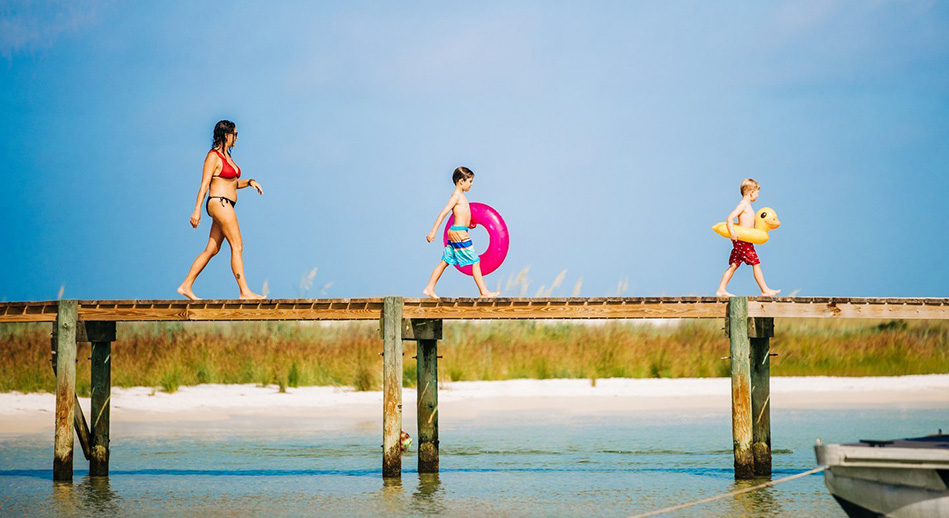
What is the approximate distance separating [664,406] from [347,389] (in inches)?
229

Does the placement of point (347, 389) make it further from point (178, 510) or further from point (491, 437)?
point (178, 510)

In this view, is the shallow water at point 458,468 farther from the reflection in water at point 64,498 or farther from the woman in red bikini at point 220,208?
the woman in red bikini at point 220,208

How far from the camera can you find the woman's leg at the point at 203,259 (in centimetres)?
1301

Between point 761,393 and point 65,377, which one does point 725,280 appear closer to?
point 761,393

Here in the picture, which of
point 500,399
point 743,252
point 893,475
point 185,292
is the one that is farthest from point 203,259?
point 500,399

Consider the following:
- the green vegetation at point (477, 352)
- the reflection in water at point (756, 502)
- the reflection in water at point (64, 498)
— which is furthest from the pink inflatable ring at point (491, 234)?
the green vegetation at point (477, 352)

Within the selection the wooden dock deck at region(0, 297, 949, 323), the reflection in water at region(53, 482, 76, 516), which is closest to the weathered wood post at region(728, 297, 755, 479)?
the wooden dock deck at region(0, 297, 949, 323)

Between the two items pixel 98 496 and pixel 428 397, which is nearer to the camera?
pixel 98 496

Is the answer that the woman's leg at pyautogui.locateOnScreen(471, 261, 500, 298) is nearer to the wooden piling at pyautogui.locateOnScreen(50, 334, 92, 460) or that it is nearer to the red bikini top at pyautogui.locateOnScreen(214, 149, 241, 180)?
the red bikini top at pyautogui.locateOnScreen(214, 149, 241, 180)

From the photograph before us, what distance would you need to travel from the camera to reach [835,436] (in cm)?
1827

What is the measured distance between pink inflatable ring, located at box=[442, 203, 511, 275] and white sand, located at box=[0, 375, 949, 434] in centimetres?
824

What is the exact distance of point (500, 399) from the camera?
23.1 m

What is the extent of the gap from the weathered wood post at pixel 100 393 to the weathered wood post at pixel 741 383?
6.97 m

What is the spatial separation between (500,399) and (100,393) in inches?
391
